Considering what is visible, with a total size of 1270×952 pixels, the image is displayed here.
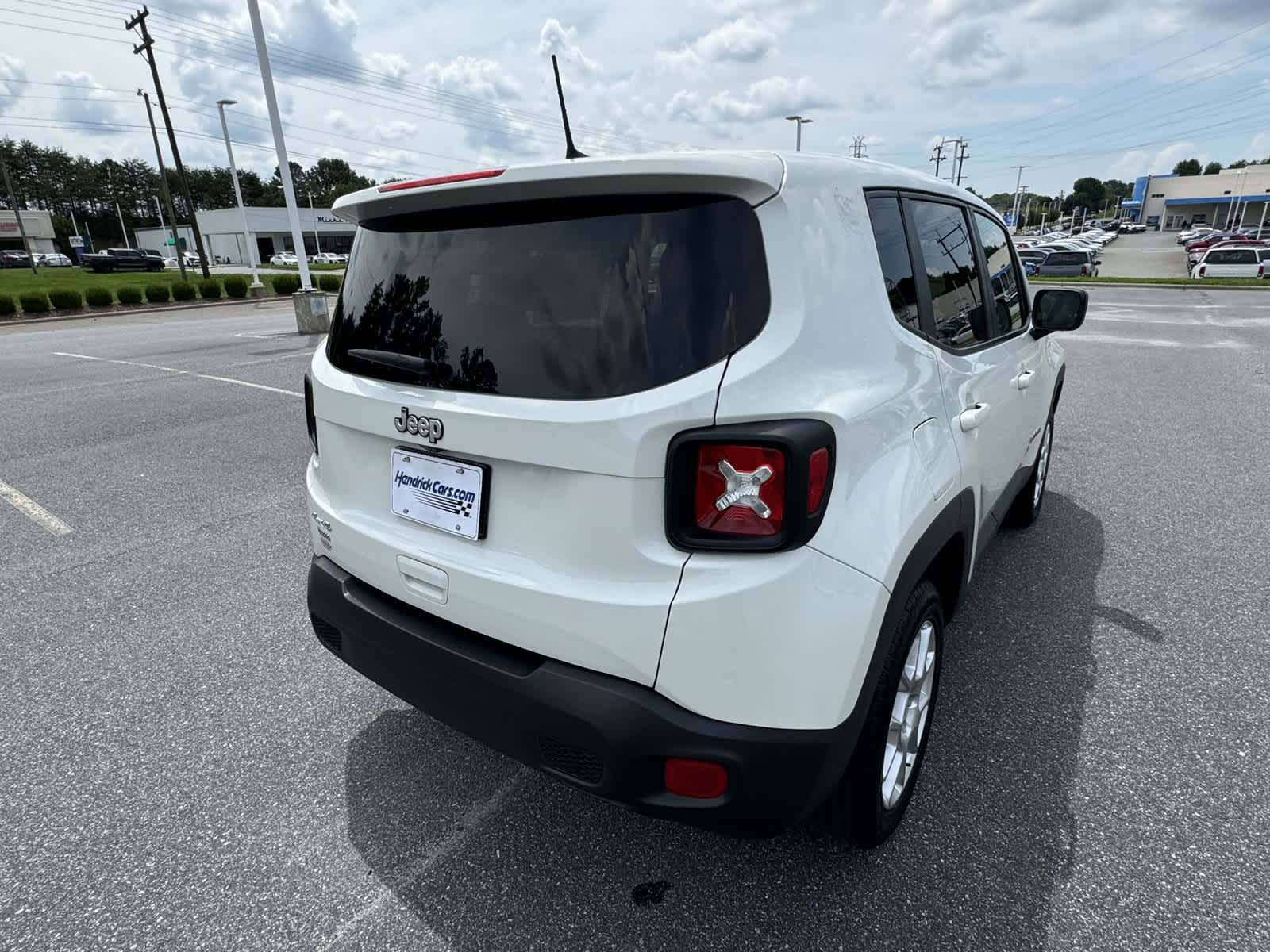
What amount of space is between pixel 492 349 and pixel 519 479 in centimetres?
32

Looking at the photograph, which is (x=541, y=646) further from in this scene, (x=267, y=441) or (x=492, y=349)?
(x=267, y=441)

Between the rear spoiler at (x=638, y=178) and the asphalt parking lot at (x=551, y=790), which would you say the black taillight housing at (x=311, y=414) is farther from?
the asphalt parking lot at (x=551, y=790)

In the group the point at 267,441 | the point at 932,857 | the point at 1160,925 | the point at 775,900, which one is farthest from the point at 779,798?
the point at 267,441

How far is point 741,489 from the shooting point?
56.8 inches

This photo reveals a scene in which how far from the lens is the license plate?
5.63 feet

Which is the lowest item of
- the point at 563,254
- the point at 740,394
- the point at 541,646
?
the point at 541,646

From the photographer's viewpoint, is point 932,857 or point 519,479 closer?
point 519,479

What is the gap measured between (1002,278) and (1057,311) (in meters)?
0.32

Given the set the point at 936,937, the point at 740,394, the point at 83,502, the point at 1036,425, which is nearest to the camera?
the point at 740,394

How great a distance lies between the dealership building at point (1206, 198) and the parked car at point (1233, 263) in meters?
82.3

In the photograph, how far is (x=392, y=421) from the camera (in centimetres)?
187

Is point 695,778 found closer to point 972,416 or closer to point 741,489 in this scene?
point 741,489

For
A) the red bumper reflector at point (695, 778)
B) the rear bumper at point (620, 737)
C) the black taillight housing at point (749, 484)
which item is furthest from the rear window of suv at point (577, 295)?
the red bumper reflector at point (695, 778)

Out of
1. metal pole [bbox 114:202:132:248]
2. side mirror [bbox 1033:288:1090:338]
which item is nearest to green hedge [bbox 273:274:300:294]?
side mirror [bbox 1033:288:1090:338]
